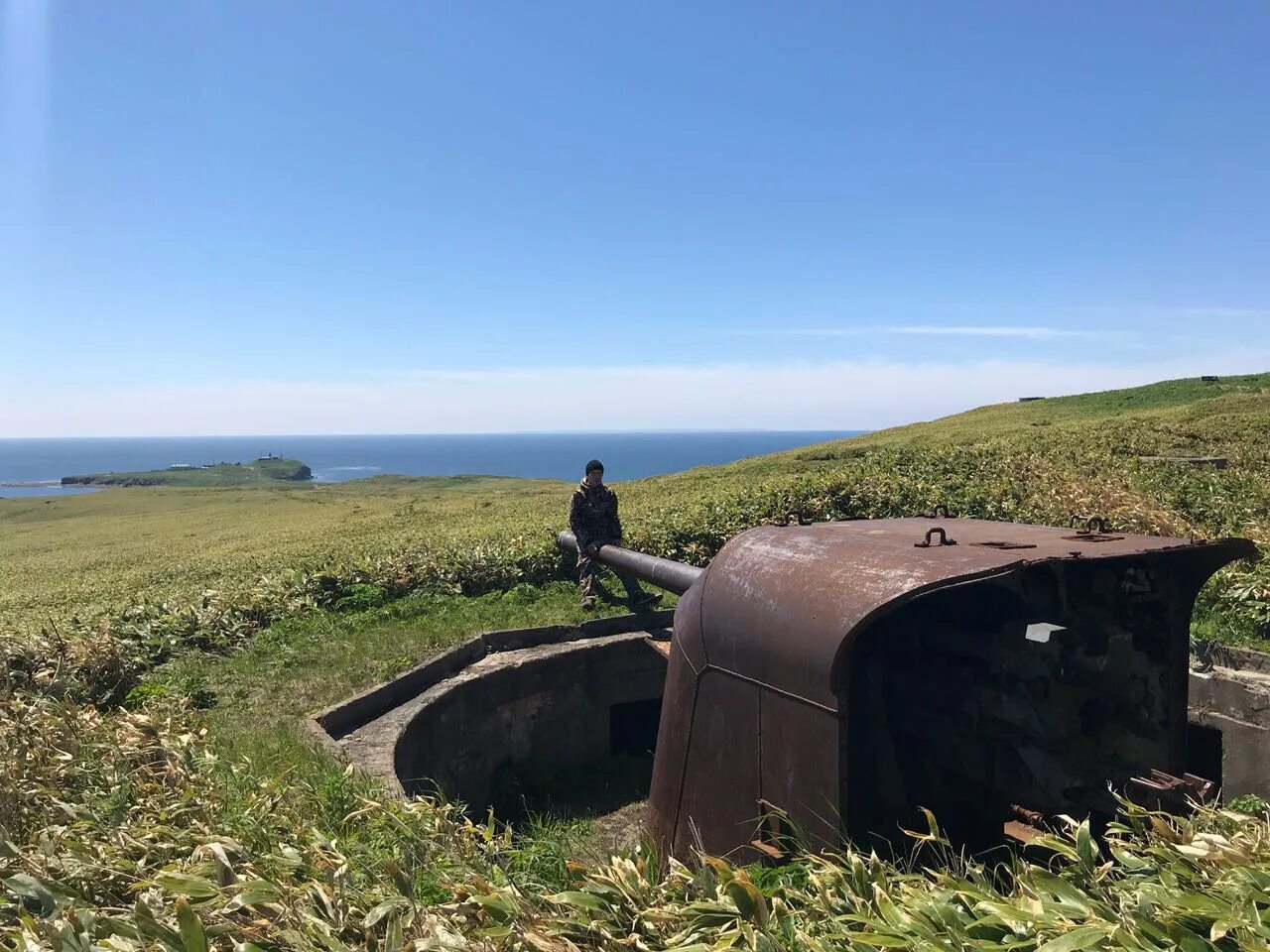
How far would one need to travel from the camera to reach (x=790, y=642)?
4043 mm

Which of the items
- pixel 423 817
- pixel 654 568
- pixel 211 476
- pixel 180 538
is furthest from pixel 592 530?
pixel 211 476

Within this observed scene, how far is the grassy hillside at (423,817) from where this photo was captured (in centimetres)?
276

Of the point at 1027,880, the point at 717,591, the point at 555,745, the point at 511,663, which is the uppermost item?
the point at 717,591

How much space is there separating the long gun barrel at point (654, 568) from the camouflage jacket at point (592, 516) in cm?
49

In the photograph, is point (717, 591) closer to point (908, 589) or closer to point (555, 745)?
point (908, 589)

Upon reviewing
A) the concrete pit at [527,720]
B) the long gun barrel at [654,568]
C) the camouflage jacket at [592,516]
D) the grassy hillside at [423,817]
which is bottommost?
the concrete pit at [527,720]

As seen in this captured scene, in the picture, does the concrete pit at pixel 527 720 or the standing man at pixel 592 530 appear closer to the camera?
the concrete pit at pixel 527 720

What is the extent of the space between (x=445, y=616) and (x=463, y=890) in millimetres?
7211

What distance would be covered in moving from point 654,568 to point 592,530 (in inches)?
107

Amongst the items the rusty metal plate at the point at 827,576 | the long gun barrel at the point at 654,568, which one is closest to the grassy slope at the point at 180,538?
the long gun barrel at the point at 654,568

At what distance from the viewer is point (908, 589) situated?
3537 mm

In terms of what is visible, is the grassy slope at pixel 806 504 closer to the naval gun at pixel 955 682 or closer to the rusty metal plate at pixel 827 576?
the naval gun at pixel 955 682

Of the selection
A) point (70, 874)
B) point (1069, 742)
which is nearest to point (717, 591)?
point (1069, 742)

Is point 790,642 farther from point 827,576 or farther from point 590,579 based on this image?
point 590,579
